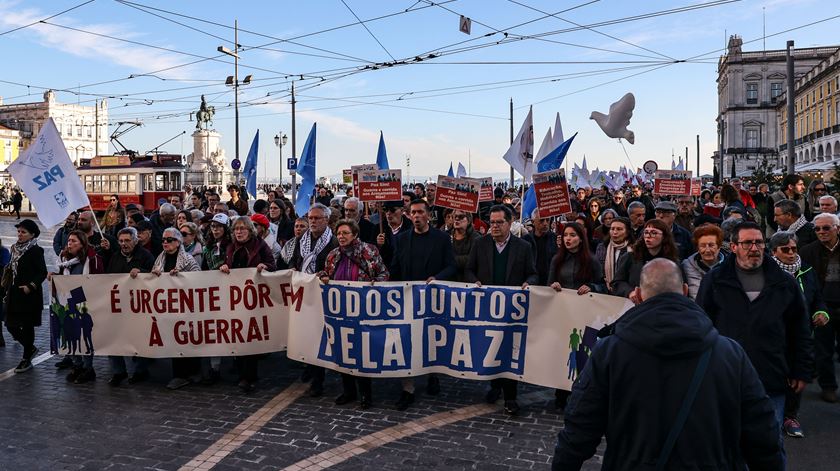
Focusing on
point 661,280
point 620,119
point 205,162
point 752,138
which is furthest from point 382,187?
point 752,138

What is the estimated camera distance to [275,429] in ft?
18.8

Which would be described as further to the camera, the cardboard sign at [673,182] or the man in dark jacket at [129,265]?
the cardboard sign at [673,182]

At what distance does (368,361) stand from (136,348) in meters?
2.59

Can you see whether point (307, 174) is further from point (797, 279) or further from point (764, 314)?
point (764, 314)

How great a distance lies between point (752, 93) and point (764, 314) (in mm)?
95681

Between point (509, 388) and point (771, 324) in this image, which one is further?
point (509, 388)

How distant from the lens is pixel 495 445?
5363mm

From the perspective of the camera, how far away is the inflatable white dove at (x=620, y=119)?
11.5 m

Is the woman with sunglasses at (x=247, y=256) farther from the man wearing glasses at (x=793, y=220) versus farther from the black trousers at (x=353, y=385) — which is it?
the man wearing glasses at (x=793, y=220)

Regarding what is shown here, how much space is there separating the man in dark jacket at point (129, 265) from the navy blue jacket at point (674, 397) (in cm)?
577

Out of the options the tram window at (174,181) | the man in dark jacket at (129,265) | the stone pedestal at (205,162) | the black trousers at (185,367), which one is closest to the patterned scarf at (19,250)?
the man in dark jacket at (129,265)

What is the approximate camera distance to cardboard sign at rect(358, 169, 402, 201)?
29.5ft

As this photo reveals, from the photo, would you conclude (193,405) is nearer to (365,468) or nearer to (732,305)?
(365,468)

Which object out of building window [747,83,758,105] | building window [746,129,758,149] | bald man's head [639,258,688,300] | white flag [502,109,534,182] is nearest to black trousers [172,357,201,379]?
bald man's head [639,258,688,300]
